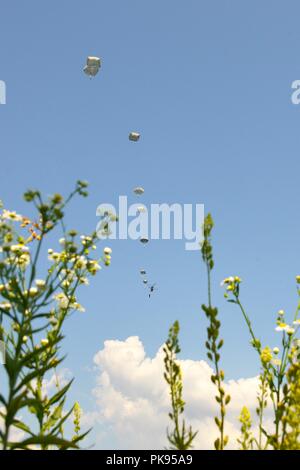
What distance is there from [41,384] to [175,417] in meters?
2.84

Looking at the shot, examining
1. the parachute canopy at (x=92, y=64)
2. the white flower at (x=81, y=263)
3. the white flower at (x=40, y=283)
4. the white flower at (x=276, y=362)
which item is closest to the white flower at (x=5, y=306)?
the white flower at (x=40, y=283)

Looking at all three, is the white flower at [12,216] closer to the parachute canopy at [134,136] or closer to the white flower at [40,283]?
the white flower at [40,283]

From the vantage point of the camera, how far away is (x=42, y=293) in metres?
5.17

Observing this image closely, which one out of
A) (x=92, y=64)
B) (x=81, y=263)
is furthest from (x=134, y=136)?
(x=81, y=263)

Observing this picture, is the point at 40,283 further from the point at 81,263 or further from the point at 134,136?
the point at 134,136

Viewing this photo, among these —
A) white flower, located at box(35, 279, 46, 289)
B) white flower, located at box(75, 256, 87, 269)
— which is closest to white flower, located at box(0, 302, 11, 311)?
white flower, located at box(35, 279, 46, 289)

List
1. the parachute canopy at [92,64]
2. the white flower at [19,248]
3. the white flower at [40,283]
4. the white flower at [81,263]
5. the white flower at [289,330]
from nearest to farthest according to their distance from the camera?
the white flower at [40,283], the white flower at [19,248], the white flower at [289,330], the white flower at [81,263], the parachute canopy at [92,64]

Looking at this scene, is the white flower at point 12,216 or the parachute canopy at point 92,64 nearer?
the white flower at point 12,216

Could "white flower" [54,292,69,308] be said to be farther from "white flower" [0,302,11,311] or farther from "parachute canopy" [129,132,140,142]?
"parachute canopy" [129,132,140,142]

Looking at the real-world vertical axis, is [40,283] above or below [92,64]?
below
